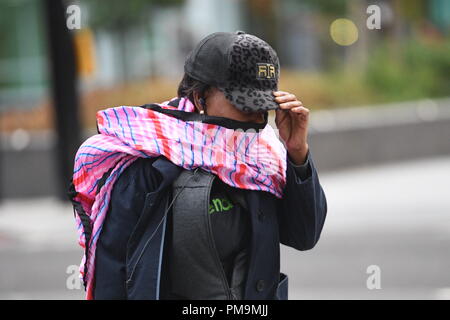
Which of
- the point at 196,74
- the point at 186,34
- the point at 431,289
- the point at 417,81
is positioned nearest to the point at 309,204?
the point at 196,74

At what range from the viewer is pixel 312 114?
16.2 metres

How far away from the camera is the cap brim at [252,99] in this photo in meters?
2.29

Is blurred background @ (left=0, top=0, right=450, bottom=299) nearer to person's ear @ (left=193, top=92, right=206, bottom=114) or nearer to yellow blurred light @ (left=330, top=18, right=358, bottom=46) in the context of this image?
yellow blurred light @ (left=330, top=18, right=358, bottom=46)

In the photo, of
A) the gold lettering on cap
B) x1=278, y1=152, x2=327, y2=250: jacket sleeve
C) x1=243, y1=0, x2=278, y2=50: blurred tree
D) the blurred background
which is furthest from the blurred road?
x1=243, y1=0, x2=278, y2=50: blurred tree

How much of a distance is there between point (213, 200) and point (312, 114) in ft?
45.7

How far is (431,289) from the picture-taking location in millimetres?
7070

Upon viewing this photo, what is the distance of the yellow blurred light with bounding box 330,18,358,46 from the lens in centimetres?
2230

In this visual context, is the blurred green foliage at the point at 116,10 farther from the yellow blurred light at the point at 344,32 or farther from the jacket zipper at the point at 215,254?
the jacket zipper at the point at 215,254

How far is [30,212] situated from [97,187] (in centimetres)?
995

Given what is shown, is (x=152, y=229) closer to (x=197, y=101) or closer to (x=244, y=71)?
(x=197, y=101)

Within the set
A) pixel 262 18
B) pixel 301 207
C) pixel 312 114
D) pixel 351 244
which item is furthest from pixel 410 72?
pixel 301 207

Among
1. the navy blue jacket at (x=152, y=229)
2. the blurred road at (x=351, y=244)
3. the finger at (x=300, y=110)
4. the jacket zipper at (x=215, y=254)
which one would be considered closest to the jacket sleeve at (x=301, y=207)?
the navy blue jacket at (x=152, y=229)

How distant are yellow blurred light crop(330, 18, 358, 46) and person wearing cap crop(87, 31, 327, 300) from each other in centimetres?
1964

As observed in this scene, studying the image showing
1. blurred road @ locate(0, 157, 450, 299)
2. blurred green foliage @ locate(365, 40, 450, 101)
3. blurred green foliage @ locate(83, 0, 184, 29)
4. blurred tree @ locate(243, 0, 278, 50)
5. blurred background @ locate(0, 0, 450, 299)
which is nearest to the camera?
blurred road @ locate(0, 157, 450, 299)
